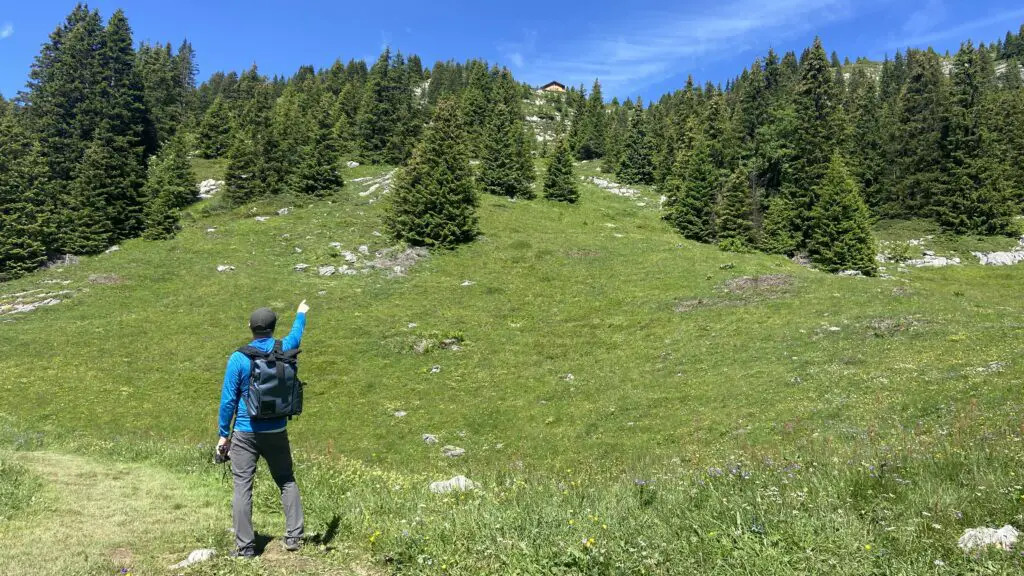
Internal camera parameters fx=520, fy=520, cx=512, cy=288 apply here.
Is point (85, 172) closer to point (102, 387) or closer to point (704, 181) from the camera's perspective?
point (102, 387)

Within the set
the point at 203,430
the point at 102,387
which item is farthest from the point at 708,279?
the point at 102,387

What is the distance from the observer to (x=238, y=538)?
7125mm

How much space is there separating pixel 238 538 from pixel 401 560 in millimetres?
2372

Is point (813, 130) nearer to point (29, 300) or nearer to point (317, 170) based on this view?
point (317, 170)

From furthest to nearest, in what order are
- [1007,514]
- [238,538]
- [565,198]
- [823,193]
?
[565,198], [823,193], [238,538], [1007,514]

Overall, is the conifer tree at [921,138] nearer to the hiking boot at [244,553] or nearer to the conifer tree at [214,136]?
the hiking boot at [244,553]

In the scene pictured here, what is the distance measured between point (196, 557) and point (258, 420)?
1895mm

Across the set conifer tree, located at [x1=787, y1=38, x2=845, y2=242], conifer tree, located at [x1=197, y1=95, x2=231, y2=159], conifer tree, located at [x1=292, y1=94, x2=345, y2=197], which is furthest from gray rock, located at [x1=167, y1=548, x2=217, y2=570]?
conifer tree, located at [x1=197, y1=95, x2=231, y2=159]

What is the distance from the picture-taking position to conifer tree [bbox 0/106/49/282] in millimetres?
43656

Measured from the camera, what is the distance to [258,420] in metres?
7.18

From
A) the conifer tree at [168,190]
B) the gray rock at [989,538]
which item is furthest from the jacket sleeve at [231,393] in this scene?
the conifer tree at [168,190]

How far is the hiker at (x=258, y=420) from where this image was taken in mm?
7074

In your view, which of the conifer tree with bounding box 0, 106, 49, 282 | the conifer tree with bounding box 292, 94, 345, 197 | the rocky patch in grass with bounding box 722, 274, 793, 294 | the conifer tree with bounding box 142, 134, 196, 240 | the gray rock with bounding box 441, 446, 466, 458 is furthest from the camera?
the conifer tree with bounding box 292, 94, 345, 197

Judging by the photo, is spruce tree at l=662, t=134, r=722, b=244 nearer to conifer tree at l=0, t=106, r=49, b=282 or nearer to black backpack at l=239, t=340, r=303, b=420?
black backpack at l=239, t=340, r=303, b=420
